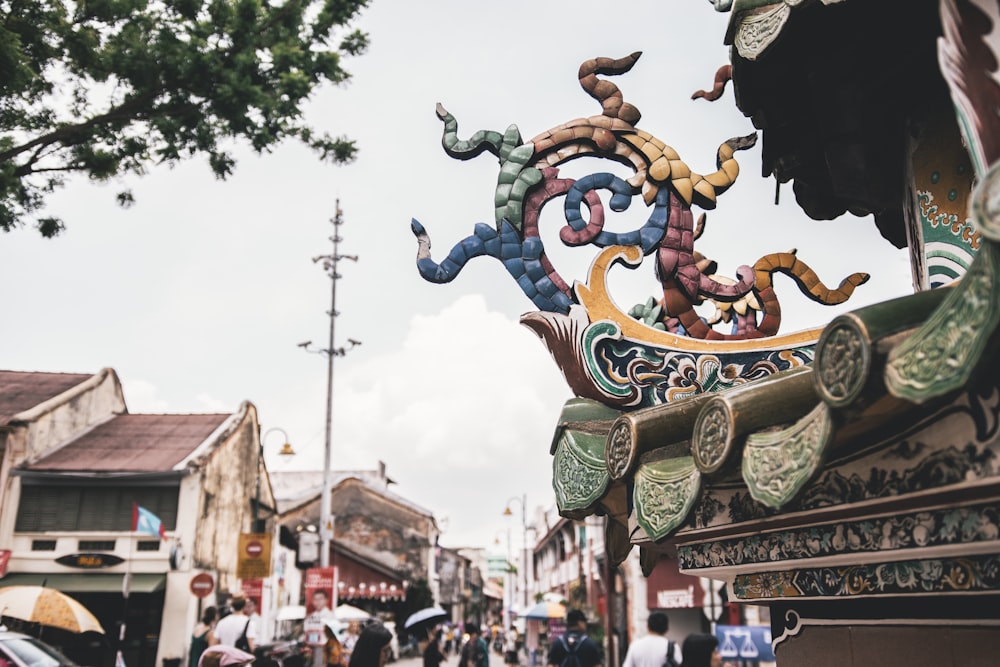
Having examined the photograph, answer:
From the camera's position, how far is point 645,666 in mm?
8047

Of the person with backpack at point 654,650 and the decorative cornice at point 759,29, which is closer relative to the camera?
the decorative cornice at point 759,29

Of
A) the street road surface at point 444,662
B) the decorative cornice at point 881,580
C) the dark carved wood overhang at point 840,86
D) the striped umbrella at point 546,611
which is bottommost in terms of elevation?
the street road surface at point 444,662

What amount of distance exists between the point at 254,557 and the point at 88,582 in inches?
286

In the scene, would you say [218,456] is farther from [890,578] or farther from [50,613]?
[890,578]

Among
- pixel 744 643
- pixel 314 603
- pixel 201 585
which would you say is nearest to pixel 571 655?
pixel 744 643

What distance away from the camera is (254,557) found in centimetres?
1884

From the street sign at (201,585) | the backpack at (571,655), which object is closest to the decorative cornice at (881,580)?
the backpack at (571,655)

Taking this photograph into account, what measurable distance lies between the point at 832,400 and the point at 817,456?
0.60 ft

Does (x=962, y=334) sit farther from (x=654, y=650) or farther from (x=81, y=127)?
(x=81, y=127)

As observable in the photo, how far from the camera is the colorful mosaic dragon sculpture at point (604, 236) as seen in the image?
3.73m

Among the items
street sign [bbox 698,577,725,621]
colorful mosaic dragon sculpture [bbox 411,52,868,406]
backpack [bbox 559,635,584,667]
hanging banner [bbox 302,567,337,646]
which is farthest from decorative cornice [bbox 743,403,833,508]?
street sign [bbox 698,577,725,621]

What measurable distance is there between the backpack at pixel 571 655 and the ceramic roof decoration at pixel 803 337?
512cm

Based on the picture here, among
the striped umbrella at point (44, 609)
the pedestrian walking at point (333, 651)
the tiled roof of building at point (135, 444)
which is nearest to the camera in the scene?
the pedestrian walking at point (333, 651)

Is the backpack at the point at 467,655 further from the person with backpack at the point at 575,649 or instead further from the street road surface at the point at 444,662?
the street road surface at the point at 444,662
